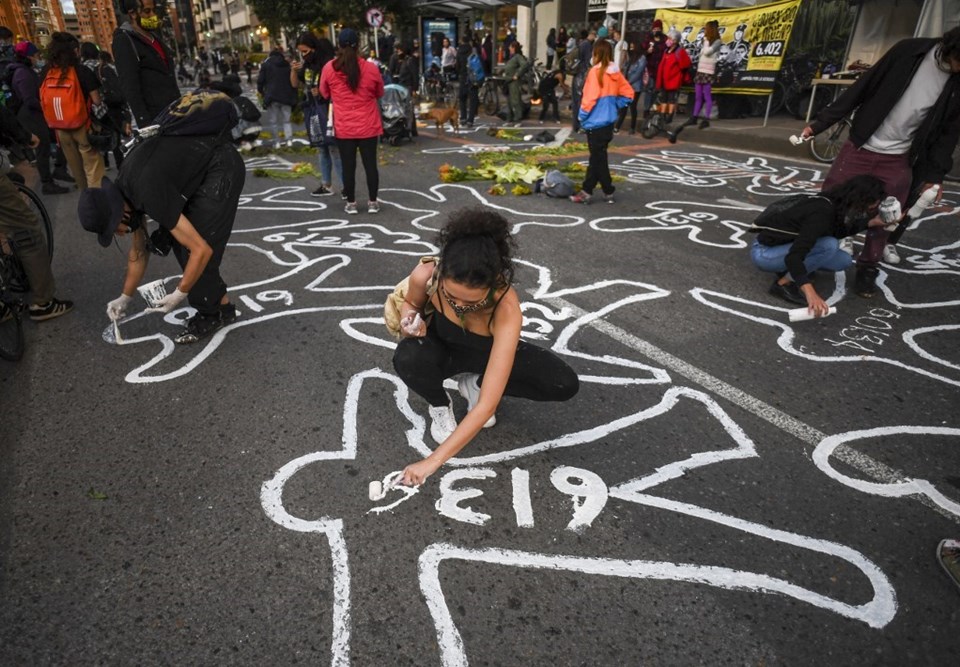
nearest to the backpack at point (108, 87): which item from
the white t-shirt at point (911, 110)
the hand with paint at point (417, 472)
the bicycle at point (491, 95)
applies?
the hand with paint at point (417, 472)

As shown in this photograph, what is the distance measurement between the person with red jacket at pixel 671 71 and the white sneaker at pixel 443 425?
10366 mm

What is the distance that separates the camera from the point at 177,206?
115 inches

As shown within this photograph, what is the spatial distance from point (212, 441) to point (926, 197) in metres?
4.78

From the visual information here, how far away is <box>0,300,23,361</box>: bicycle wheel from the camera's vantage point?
3303mm

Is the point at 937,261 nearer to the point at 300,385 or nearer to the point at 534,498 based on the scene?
the point at 534,498

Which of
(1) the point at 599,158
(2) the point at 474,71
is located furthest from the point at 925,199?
(2) the point at 474,71

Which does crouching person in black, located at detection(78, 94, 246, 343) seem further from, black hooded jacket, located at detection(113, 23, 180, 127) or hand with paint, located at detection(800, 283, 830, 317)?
hand with paint, located at detection(800, 283, 830, 317)

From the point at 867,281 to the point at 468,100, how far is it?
12.2 metres

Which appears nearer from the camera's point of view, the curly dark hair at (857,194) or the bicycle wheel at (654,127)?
the curly dark hair at (857,194)

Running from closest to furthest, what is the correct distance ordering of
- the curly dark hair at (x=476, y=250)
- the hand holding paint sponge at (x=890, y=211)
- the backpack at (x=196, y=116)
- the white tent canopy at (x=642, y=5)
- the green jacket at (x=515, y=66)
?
the curly dark hair at (x=476, y=250) → the backpack at (x=196, y=116) → the hand holding paint sponge at (x=890, y=211) → the white tent canopy at (x=642, y=5) → the green jacket at (x=515, y=66)

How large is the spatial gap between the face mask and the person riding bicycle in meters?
1.83

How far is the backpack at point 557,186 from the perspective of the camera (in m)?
6.86

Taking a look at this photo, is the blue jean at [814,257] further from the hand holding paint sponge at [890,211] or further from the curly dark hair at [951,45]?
the curly dark hair at [951,45]

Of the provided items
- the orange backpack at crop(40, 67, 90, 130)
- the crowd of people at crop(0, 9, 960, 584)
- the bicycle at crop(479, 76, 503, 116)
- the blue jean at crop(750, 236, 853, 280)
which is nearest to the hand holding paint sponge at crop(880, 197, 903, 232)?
the crowd of people at crop(0, 9, 960, 584)
